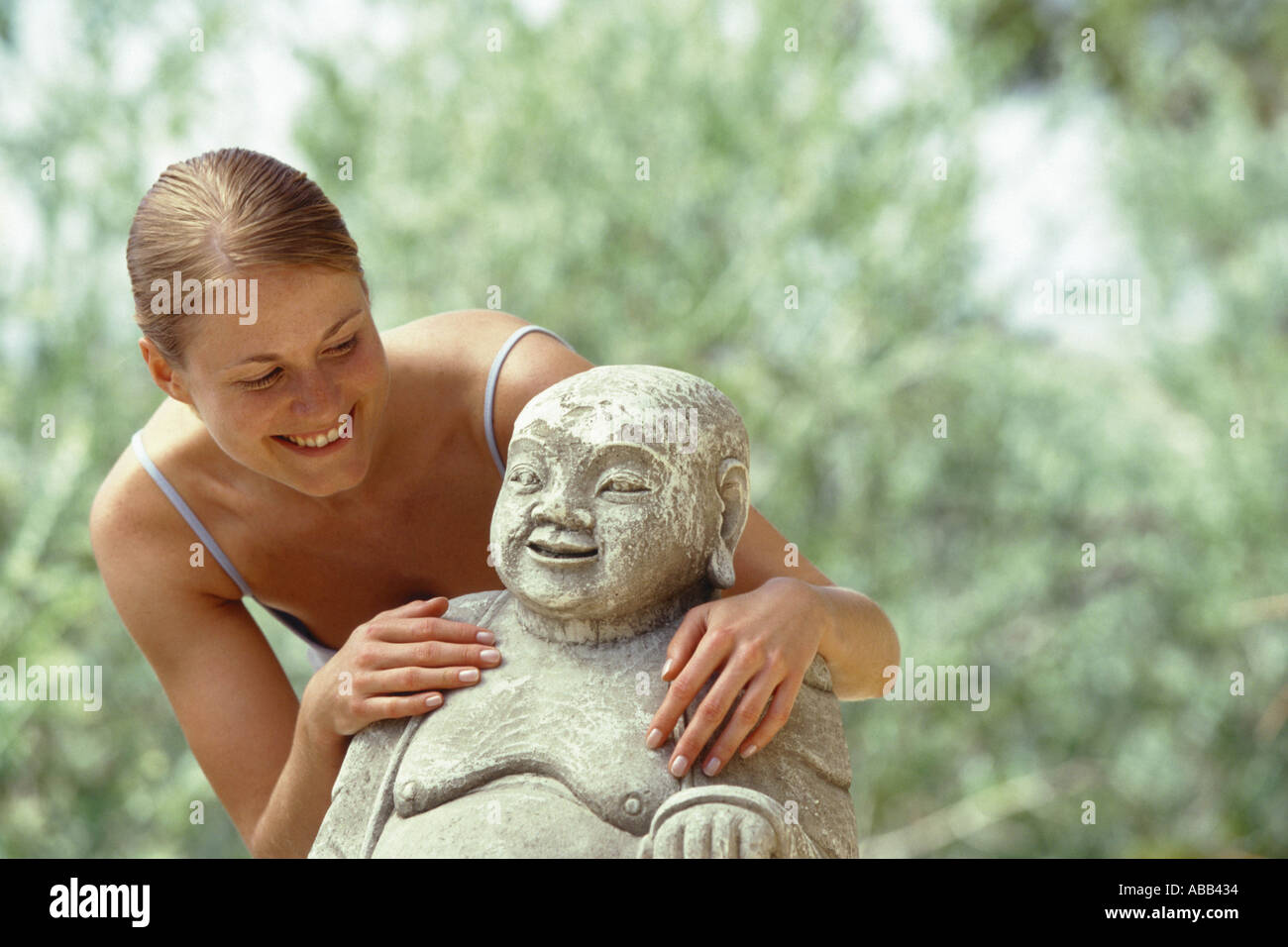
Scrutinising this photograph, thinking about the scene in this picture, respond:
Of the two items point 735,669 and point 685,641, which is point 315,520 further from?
point 735,669

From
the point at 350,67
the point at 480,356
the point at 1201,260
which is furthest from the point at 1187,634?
the point at 480,356

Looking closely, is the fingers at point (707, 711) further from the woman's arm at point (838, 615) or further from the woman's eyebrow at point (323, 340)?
the woman's eyebrow at point (323, 340)

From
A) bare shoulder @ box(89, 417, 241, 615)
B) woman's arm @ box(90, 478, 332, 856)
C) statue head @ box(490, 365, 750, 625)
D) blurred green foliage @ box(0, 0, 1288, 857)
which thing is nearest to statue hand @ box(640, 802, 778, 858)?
statue head @ box(490, 365, 750, 625)

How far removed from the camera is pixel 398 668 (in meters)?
2.47

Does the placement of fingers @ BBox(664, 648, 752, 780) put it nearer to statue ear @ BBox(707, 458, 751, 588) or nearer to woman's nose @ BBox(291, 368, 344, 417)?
statue ear @ BBox(707, 458, 751, 588)

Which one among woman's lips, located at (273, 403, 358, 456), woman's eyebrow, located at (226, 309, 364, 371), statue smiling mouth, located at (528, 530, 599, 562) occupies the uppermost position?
woman's eyebrow, located at (226, 309, 364, 371)

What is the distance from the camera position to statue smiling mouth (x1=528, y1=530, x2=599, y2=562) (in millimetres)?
2430

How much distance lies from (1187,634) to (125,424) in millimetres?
7003

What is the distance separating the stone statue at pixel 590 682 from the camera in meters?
2.30

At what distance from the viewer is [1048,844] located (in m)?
9.42

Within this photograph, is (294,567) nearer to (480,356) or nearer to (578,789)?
(480,356)

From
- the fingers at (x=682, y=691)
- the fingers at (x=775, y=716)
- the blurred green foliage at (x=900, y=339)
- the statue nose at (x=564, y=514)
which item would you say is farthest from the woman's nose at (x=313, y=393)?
the blurred green foliage at (x=900, y=339)

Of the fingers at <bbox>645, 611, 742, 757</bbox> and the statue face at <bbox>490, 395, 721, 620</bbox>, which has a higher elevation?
the statue face at <bbox>490, 395, 721, 620</bbox>

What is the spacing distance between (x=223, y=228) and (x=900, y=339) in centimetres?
715
